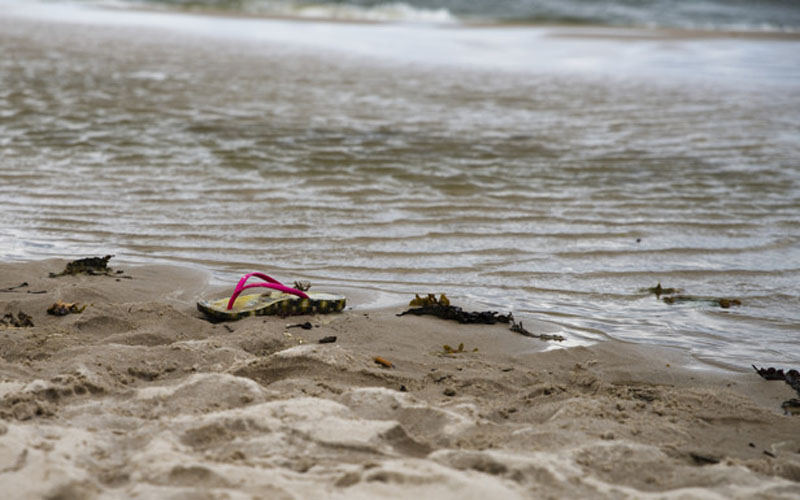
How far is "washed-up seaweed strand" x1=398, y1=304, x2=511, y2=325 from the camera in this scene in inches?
149

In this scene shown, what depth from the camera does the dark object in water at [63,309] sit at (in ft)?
11.7

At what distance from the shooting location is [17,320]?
3.46m

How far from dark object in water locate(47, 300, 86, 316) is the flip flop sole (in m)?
0.52

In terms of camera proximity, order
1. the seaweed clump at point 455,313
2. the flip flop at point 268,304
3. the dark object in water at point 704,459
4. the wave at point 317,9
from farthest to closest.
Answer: the wave at point 317,9 < the seaweed clump at point 455,313 < the flip flop at point 268,304 < the dark object in water at point 704,459

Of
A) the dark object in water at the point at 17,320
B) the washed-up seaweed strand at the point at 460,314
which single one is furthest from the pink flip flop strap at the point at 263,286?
the dark object in water at the point at 17,320

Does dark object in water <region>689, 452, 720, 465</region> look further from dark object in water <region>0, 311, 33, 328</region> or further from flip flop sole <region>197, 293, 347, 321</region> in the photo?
dark object in water <region>0, 311, 33, 328</region>

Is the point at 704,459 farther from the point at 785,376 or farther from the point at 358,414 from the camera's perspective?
the point at 358,414

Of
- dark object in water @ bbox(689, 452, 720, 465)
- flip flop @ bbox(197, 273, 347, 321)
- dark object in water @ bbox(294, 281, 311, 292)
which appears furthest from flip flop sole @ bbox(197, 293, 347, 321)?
dark object in water @ bbox(689, 452, 720, 465)

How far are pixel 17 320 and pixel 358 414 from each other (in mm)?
1678

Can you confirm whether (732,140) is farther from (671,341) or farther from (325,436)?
(325,436)

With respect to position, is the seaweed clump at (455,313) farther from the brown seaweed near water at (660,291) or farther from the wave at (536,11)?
the wave at (536,11)

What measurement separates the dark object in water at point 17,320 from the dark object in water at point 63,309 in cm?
10

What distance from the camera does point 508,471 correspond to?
7.70ft

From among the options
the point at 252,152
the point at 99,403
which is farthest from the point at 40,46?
the point at 99,403
